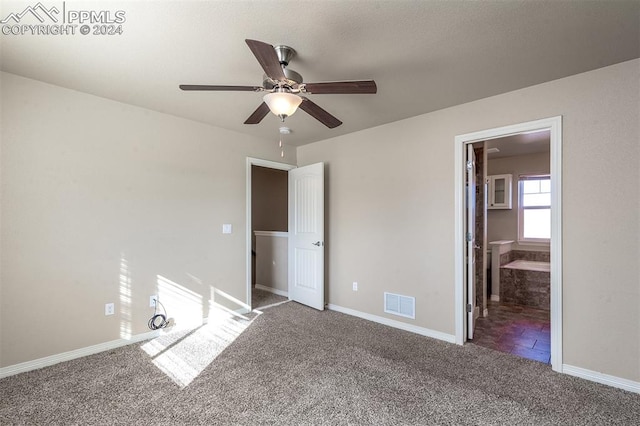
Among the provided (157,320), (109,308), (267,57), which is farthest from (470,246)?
(109,308)

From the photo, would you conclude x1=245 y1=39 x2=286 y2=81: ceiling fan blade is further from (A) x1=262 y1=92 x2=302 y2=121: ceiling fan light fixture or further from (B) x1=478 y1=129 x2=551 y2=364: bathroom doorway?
(B) x1=478 y1=129 x2=551 y2=364: bathroom doorway

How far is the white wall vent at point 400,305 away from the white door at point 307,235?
94 centimetres

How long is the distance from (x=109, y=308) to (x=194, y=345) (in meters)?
0.89

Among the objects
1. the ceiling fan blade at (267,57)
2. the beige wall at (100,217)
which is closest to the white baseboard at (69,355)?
the beige wall at (100,217)

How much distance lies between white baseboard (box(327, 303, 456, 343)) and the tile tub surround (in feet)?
6.99

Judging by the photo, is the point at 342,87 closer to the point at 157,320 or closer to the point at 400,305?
the point at 400,305

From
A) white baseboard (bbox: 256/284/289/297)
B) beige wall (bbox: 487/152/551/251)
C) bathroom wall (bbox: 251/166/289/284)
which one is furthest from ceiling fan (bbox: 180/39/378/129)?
beige wall (bbox: 487/152/551/251)

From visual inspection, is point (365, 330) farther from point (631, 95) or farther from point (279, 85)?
point (631, 95)

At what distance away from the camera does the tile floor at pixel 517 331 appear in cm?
289

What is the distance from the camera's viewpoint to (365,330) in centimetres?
341

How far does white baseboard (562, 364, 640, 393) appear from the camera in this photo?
2.18 m

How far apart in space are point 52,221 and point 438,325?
384 cm

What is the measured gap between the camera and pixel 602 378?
2.29 meters

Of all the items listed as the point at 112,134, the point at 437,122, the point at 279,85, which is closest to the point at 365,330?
the point at 437,122
